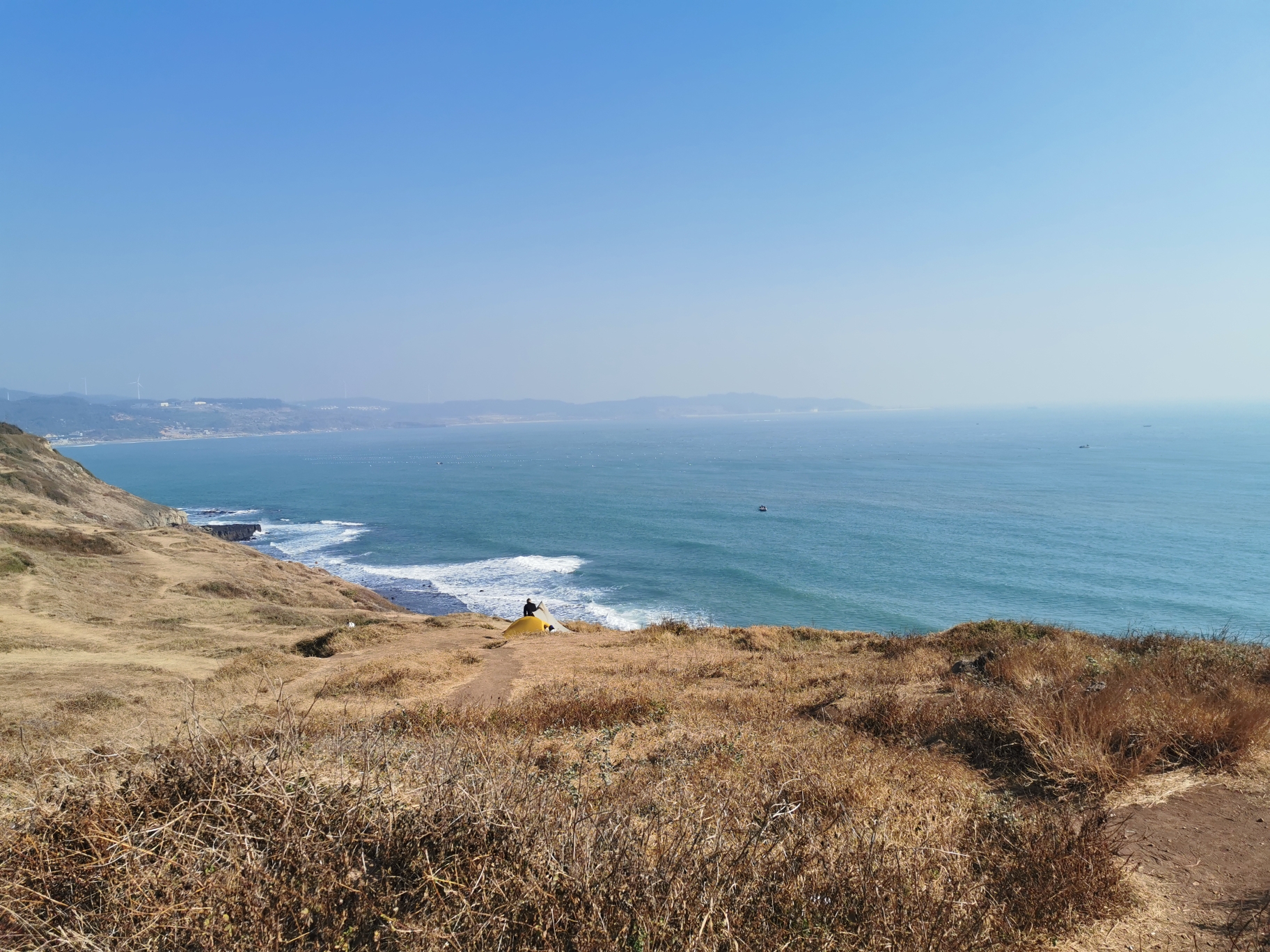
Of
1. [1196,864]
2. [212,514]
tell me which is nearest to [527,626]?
[1196,864]

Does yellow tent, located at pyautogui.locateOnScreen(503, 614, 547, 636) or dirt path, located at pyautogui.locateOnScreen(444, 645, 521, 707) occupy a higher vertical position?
dirt path, located at pyautogui.locateOnScreen(444, 645, 521, 707)

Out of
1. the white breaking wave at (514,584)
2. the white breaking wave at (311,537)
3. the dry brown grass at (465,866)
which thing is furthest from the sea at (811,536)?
the dry brown grass at (465,866)

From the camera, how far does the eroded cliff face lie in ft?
141

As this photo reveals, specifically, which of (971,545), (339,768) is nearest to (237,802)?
(339,768)

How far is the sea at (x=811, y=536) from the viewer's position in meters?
41.0

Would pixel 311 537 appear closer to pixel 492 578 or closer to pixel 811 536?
pixel 492 578

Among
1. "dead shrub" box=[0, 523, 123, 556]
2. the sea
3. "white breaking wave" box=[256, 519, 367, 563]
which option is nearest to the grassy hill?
"dead shrub" box=[0, 523, 123, 556]

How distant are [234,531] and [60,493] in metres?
19.1

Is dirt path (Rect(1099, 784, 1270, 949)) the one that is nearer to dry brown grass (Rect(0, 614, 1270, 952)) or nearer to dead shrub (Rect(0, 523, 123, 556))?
dry brown grass (Rect(0, 614, 1270, 952))

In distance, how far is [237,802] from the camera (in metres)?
4.14

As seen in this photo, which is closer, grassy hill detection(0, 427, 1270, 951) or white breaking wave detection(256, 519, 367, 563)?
grassy hill detection(0, 427, 1270, 951)

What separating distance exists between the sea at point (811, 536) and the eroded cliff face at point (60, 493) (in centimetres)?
1103

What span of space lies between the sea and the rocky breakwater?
1.26 m

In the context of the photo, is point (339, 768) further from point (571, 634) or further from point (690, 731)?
point (571, 634)
